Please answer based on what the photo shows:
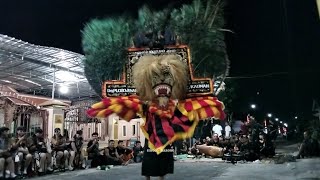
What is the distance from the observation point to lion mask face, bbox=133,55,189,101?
5500 mm

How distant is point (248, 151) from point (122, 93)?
30.5 ft

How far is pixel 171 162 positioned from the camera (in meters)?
5.49

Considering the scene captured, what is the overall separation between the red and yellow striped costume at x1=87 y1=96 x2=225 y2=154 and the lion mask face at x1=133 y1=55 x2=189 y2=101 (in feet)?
0.48


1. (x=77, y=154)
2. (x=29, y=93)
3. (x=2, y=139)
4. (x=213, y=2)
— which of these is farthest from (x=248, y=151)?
(x=29, y=93)

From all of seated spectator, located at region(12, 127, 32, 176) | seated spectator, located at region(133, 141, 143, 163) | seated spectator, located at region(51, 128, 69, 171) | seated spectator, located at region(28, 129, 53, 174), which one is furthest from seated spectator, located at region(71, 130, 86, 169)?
seated spectator, located at region(133, 141, 143, 163)

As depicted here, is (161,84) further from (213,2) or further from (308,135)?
(213,2)

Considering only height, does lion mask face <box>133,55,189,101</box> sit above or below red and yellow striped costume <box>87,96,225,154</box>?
above

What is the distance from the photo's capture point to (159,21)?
16734 mm

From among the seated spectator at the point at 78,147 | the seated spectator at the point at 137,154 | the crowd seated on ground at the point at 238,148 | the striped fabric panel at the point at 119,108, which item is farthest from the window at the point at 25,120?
the striped fabric panel at the point at 119,108

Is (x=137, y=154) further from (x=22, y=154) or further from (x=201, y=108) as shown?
(x=201, y=108)

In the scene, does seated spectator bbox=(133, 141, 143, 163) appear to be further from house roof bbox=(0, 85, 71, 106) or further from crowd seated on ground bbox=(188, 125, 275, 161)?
house roof bbox=(0, 85, 71, 106)

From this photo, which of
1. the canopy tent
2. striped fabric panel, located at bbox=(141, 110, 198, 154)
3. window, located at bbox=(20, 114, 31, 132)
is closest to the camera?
striped fabric panel, located at bbox=(141, 110, 198, 154)

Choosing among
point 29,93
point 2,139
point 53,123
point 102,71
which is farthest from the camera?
point 29,93

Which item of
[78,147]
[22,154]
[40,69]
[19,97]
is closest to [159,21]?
[40,69]
